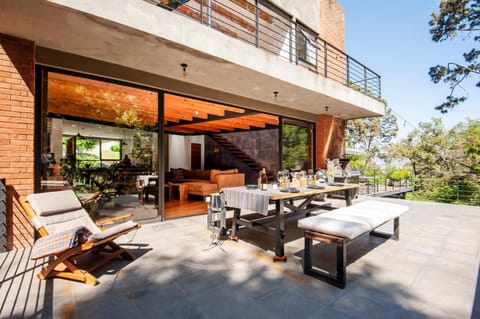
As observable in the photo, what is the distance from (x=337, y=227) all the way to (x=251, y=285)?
1022mm

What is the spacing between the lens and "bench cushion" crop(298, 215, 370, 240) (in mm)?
2314

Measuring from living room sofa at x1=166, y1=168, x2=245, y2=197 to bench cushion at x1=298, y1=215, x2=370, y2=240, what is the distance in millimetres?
5174

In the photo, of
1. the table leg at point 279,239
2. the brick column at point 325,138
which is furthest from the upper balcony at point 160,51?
the table leg at point 279,239

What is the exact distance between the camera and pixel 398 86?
17.2 meters

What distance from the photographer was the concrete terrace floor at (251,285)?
1941 millimetres

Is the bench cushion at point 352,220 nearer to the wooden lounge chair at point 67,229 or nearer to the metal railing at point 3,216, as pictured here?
the wooden lounge chair at point 67,229

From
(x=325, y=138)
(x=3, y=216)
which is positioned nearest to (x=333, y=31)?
(x=325, y=138)

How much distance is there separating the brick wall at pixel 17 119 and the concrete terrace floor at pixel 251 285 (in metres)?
0.61

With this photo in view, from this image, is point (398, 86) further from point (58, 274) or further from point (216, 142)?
point (58, 274)

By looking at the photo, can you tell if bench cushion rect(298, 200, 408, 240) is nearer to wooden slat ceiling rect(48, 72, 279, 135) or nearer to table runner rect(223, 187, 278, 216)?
table runner rect(223, 187, 278, 216)

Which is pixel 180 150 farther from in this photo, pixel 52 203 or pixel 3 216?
pixel 52 203

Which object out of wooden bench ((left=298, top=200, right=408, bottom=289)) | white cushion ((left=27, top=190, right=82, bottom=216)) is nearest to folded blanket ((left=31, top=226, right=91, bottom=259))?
white cushion ((left=27, top=190, right=82, bottom=216))

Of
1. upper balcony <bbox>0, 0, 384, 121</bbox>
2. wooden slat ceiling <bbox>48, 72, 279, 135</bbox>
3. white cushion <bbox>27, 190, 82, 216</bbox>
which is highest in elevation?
upper balcony <bbox>0, 0, 384, 121</bbox>

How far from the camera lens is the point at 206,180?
8.88 meters
